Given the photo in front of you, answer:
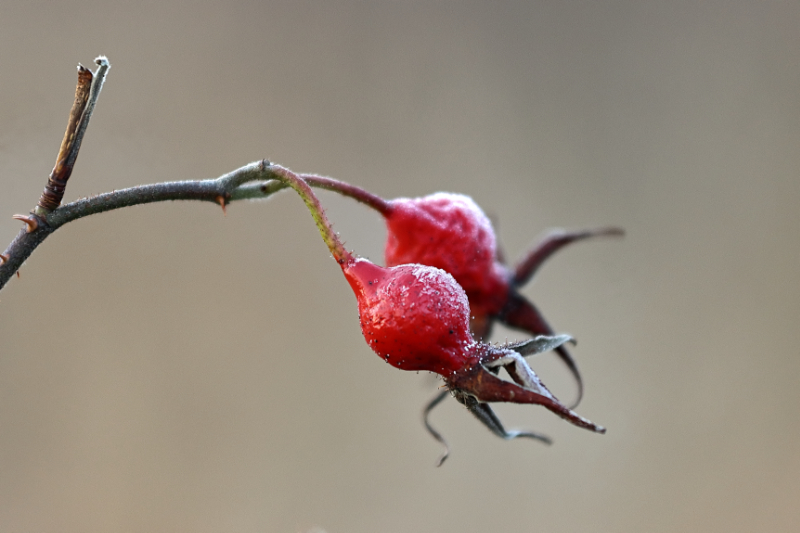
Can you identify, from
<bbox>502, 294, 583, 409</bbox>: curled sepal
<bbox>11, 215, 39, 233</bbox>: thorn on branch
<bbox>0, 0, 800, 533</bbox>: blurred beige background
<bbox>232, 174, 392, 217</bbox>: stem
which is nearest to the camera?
<bbox>11, 215, 39, 233</bbox>: thorn on branch

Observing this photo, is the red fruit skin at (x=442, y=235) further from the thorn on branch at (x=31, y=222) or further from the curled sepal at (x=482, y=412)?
the thorn on branch at (x=31, y=222)

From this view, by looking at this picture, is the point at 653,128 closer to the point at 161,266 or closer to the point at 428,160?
the point at 428,160

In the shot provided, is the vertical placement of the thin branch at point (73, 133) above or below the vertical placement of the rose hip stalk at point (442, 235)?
above

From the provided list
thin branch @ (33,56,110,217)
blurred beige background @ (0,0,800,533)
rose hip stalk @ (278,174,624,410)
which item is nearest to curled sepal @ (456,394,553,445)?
rose hip stalk @ (278,174,624,410)

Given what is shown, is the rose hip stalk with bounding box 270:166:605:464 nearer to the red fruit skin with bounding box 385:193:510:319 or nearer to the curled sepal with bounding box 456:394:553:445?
the curled sepal with bounding box 456:394:553:445

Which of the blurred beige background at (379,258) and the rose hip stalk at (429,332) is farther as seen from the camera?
the blurred beige background at (379,258)

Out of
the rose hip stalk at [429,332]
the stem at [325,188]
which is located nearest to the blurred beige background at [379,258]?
the stem at [325,188]
